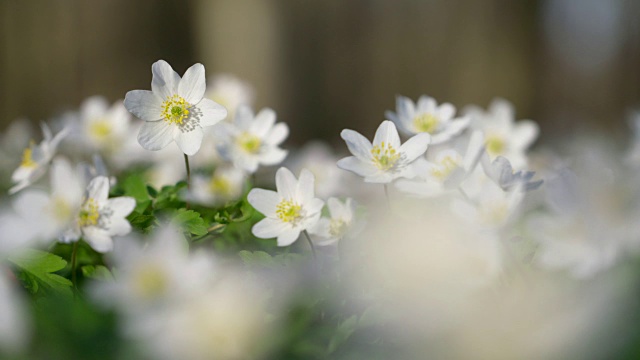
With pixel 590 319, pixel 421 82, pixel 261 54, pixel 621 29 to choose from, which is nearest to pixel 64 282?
pixel 590 319

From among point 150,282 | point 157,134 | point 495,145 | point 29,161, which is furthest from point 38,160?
point 495,145

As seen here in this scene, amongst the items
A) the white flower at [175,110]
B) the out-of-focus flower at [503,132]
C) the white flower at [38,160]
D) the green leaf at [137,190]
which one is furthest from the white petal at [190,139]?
the out-of-focus flower at [503,132]

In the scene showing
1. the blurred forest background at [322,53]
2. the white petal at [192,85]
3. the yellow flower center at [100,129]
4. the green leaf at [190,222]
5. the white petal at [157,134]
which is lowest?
the green leaf at [190,222]

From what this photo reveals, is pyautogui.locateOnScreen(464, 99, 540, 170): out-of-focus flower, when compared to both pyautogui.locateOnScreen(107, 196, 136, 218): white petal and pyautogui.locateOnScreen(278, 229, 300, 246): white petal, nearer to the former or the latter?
pyautogui.locateOnScreen(278, 229, 300, 246): white petal

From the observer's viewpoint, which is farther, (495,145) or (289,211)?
(495,145)

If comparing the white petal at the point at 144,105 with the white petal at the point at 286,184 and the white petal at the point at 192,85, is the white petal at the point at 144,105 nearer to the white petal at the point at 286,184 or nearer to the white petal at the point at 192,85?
the white petal at the point at 192,85

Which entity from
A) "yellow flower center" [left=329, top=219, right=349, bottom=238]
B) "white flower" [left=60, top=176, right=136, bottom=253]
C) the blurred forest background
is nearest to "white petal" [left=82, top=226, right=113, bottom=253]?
"white flower" [left=60, top=176, right=136, bottom=253]

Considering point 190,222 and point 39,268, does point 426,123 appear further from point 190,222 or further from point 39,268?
point 39,268

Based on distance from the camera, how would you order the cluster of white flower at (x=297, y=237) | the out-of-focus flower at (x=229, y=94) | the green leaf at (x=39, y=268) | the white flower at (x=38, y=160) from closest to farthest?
the cluster of white flower at (x=297, y=237) < the green leaf at (x=39, y=268) < the white flower at (x=38, y=160) < the out-of-focus flower at (x=229, y=94)
